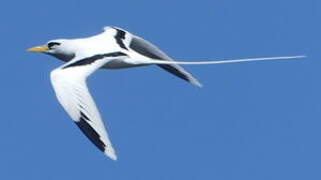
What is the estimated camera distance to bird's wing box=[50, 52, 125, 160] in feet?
38.5

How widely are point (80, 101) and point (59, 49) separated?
1.96m

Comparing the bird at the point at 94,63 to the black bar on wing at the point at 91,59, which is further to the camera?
the black bar on wing at the point at 91,59

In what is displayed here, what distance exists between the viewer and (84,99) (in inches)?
475

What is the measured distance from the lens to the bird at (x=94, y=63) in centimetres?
1187

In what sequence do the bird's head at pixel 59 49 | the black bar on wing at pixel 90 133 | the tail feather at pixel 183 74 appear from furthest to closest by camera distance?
the tail feather at pixel 183 74
the bird's head at pixel 59 49
the black bar on wing at pixel 90 133

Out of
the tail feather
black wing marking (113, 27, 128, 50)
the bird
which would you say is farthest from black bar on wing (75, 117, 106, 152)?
the tail feather

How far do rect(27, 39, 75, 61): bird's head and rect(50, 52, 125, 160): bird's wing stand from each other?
938mm

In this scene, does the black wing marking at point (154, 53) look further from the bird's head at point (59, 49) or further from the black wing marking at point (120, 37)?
the bird's head at point (59, 49)

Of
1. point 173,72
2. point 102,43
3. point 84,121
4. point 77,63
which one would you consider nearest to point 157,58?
point 173,72

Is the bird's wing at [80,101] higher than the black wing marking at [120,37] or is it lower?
lower

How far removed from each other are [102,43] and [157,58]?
48.1 inches

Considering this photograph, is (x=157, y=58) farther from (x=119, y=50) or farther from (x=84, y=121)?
(x=84, y=121)

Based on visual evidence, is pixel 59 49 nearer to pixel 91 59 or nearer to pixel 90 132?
pixel 91 59

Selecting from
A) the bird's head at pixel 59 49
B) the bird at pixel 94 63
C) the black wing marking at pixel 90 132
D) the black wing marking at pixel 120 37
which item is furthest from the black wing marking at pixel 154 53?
the black wing marking at pixel 90 132
